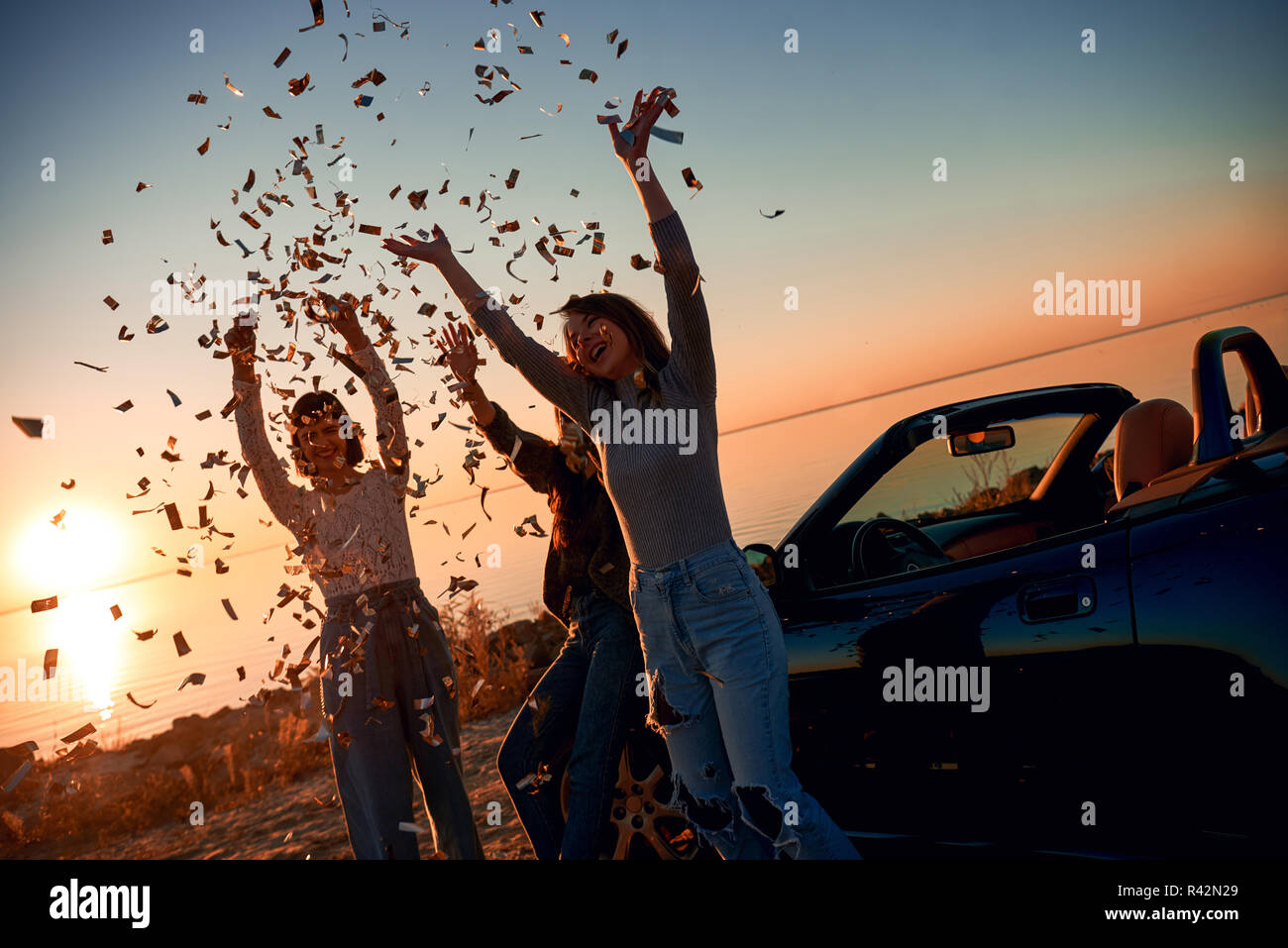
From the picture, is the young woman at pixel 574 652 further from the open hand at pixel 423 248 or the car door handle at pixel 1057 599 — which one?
the car door handle at pixel 1057 599

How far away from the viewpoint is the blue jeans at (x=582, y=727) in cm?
312

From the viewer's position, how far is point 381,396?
3.61m

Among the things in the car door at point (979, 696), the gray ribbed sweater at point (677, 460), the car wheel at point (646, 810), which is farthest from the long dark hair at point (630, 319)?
the car wheel at point (646, 810)

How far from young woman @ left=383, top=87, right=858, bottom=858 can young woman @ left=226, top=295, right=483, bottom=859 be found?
3.69 feet

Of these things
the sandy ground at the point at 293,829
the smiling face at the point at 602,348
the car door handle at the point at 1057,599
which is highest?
the smiling face at the point at 602,348

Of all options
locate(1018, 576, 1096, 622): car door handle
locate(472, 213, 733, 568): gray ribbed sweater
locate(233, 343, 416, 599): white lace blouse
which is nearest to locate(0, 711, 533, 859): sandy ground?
locate(233, 343, 416, 599): white lace blouse

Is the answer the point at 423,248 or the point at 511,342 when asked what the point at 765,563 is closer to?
the point at 511,342

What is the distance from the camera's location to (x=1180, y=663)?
2385 millimetres

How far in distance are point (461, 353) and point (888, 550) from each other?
1835mm

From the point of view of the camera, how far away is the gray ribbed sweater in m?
2.51

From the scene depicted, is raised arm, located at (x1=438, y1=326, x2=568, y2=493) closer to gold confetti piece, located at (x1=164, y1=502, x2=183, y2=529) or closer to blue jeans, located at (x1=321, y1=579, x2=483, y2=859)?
blue jeans, located at (x1=321, y1=579, x2=483, y2=859)
